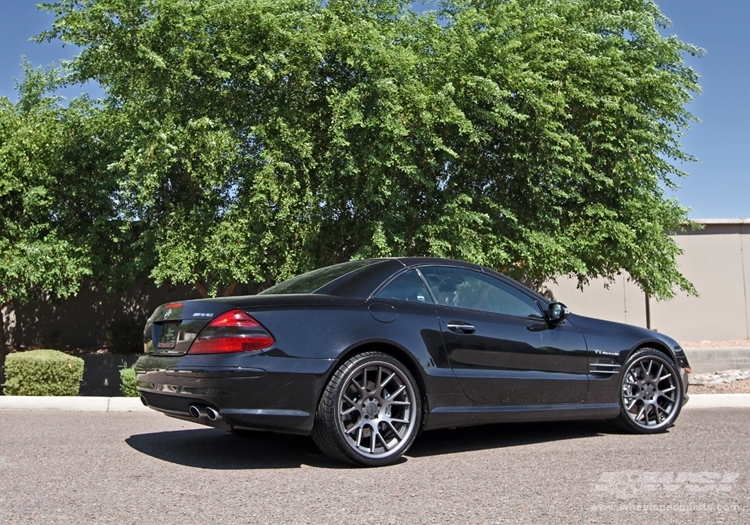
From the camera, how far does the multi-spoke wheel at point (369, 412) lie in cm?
528

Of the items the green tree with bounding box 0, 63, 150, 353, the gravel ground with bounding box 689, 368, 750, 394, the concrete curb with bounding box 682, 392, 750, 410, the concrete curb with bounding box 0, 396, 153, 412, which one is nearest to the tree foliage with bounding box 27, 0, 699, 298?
the green tree with bounding box 0, 63, 150, 353

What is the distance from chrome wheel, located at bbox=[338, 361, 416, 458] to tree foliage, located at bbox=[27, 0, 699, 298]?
7.15 meters

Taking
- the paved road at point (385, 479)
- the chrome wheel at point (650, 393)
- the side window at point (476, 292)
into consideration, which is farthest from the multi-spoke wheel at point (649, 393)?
the side window at point (476, 292)

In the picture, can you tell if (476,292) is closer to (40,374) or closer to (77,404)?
(77,404)

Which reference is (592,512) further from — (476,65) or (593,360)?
(476,65)

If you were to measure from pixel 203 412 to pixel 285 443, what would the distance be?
142cm

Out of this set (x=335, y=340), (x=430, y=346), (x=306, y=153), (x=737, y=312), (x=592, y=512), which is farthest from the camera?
(x=737, y=312)

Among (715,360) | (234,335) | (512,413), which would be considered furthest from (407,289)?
(715,360)

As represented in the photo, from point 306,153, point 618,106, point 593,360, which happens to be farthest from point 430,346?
point 618,106

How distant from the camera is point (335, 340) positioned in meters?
5.37

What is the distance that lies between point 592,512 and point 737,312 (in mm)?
18170

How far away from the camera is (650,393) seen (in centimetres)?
707

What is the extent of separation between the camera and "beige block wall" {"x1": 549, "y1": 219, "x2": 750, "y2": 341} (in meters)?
19.8

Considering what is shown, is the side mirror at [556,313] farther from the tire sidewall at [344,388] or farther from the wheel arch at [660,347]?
the tire sidewall at [344,388]
